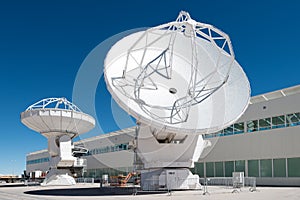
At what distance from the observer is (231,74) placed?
2466 centimetres

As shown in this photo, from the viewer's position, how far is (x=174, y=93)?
24.9 metres

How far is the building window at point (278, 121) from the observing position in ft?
104

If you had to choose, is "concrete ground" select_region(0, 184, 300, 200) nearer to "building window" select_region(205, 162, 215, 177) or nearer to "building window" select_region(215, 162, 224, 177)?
"building window" select_region(215, 162, 224, 177)

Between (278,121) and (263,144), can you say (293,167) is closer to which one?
(263,144)

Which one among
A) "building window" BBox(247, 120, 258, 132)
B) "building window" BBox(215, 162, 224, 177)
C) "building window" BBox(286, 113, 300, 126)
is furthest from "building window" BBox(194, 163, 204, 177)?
"building window" BBox(286, 113, 300, 126)

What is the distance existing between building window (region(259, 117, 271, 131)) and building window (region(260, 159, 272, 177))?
283cm

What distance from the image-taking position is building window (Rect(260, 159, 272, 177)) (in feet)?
108

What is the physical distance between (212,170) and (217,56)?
55.8 ft

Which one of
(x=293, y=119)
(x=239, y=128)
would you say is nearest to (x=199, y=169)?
(x=239, y=128)

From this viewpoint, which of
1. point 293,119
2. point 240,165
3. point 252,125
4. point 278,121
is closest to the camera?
point 293,119

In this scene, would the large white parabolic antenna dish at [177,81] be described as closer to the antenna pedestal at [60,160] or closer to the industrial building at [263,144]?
the industrial building at [263,144]

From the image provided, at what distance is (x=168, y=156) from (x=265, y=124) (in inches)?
499

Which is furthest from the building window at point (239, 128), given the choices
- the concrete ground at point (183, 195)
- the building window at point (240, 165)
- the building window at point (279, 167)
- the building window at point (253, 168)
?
the concrete ground at point (183, 195)

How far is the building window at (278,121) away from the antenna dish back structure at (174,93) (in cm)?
959
